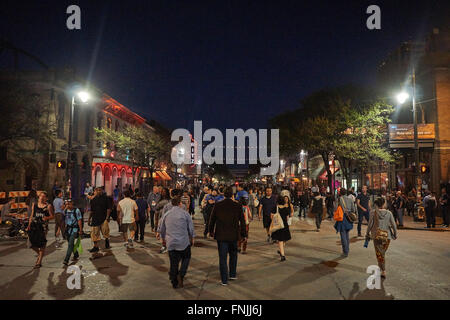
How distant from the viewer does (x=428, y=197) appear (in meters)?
15.5

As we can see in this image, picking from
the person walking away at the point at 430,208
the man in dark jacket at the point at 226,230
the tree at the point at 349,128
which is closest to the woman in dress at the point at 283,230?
the man in dark jacket at the point at 226,230

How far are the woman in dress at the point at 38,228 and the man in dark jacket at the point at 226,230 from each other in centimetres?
413

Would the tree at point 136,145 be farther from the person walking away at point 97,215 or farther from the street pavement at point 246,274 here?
the person walking away at point 97,215

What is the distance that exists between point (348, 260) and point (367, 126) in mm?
19153

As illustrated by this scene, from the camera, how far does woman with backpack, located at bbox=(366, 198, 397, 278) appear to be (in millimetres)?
7060

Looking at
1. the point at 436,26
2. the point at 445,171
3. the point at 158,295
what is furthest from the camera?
the point at 436,26

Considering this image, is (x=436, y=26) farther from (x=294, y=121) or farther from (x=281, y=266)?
(x=281, y=266)

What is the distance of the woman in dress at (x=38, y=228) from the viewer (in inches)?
299

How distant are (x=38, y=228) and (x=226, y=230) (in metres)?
4.53

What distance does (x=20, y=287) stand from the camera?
6180mm
